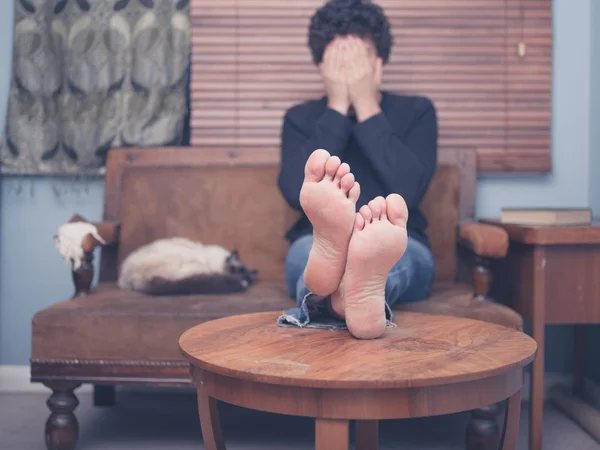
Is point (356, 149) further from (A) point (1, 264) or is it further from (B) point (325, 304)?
(A) point (1, 264)

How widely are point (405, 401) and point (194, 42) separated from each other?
1.95m

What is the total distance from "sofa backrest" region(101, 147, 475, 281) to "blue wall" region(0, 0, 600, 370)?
0.74 ft

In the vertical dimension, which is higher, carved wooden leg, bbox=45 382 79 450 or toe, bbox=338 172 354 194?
toe, bbox=338 172 354 194

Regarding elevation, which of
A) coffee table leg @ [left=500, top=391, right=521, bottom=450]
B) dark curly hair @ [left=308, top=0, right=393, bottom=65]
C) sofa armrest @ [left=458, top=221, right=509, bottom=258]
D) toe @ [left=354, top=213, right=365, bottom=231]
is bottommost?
coffee table leg @ [left=500, top=391, right=521, bottom=450]

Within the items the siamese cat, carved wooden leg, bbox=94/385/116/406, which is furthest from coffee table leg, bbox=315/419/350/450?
carved wooden leg, bbox=94/385/116/406

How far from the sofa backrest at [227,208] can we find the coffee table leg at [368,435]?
3.13 ft

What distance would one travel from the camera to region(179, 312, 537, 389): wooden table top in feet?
3.06

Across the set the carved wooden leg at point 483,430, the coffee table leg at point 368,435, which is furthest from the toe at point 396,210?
the carved wooden leg at point 483,430

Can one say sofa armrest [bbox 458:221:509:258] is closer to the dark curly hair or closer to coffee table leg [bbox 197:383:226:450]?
the dark curly hair

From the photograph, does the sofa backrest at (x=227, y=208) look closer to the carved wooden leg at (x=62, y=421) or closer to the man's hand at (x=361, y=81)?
the man's hand at (x=361, y=81)

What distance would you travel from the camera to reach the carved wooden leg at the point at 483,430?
169 cm

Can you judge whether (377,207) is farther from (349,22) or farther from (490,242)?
(349,22)

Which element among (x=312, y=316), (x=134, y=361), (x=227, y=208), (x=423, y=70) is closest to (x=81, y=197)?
(x=227, y=208)

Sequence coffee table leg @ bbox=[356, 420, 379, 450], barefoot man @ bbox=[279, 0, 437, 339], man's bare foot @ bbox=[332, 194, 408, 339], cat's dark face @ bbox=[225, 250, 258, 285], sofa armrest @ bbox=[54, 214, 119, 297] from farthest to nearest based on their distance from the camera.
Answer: cat's dark face @ bbox=[225, 250, 258, 285] → sofa armrest @ bbox=[54, 214, 119, 297] → coffee table leg @ bbox=[356, 420, 379, 450] → barefoot man @ bbox=[279, 0, 437, 339] → man's bare foot @ bbox=[332, 194, 408, 339]
